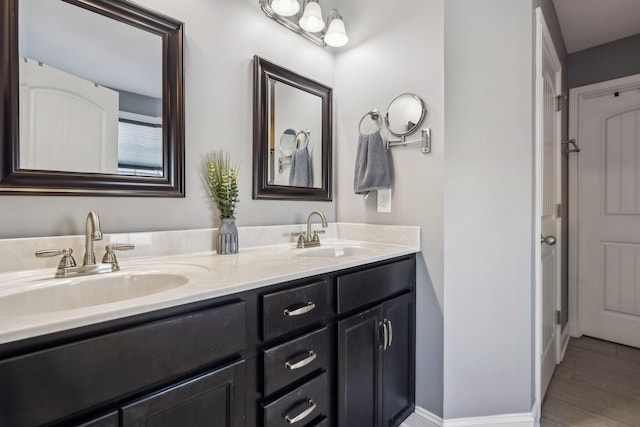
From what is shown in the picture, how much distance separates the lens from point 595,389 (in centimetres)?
184

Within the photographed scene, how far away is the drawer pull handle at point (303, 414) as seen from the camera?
3.02 ft

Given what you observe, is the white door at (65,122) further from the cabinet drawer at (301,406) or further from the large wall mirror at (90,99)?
the cabinet drawer at (301,406)

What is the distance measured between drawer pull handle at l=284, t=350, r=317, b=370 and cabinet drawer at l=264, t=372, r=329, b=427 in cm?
7

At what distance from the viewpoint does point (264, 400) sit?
87cm

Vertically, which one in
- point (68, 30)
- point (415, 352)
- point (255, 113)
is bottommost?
point (415, 352)

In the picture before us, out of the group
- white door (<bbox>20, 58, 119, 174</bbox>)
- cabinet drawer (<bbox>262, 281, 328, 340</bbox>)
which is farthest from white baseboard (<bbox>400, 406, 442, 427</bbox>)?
white door (<bbox>20, 58, 119, 174</bbox>)

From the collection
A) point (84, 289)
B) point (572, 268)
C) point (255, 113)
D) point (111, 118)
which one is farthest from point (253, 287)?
point (572, 268)

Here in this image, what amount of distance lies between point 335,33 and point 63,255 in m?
1.67

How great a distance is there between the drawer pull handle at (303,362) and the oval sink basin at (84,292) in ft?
1.30

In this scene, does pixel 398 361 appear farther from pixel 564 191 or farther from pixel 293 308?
pixel 564 191

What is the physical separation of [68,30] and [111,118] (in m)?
0.30

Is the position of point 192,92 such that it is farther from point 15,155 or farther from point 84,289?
point 84,289

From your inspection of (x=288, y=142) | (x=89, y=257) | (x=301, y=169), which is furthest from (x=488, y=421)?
(x=89, y=257)

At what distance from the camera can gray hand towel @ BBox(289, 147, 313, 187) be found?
5.78 ft
